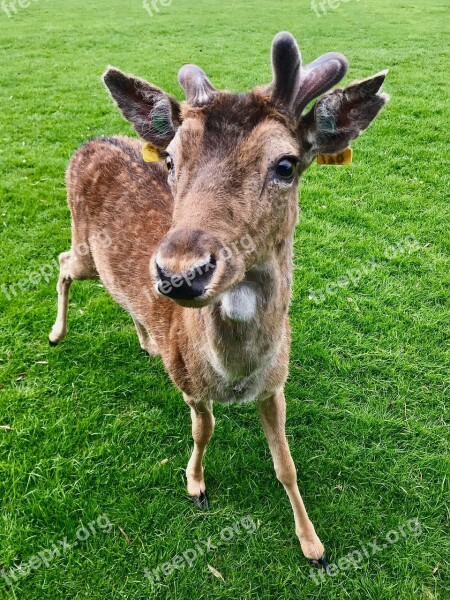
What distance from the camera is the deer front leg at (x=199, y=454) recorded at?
3.40 m

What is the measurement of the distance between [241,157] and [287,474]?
7.40 feet

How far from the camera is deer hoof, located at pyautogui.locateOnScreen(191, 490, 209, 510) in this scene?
3.63m

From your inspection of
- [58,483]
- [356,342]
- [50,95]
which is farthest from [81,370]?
[50,95]

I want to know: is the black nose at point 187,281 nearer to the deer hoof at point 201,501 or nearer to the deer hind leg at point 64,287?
the deer hoof at point 201,501

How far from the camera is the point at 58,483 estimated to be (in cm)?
370

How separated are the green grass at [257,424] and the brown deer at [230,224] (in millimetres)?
324

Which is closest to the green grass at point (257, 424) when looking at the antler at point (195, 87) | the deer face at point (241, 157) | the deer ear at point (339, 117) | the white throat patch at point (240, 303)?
the white throat patch at point (240, 303)

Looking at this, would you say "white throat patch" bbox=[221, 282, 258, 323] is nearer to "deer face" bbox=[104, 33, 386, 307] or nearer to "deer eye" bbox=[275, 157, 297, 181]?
"deer face" bbox=[104, 33, 386, 307]

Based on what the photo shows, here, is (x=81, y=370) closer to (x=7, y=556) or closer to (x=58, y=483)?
(x=58, y=483)

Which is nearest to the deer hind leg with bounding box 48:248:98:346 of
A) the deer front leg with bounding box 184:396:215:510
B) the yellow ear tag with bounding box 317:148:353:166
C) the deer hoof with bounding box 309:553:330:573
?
the deer front leg with bounding box 184:396:215:510

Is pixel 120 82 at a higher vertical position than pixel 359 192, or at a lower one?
higher

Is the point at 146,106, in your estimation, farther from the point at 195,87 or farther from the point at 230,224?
the point at 230,224

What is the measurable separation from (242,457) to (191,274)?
8.53 ft

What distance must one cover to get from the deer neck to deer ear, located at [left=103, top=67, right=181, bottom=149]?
0.90 m
